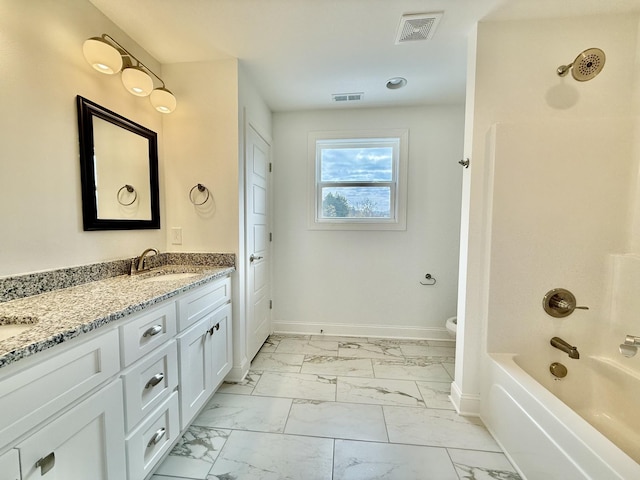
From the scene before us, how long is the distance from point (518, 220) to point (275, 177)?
2.16m

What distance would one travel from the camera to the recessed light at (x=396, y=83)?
212 cm

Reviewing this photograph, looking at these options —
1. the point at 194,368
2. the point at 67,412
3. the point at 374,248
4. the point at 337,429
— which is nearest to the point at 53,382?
the point at 67,412

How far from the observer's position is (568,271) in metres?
1.50

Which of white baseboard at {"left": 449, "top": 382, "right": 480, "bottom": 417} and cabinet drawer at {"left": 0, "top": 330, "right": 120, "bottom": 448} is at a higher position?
cabinet drawer at {"left": 0, "top": 330, "right": 120, "bottom": 448}

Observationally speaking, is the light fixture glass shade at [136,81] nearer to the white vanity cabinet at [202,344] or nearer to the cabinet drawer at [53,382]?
the white vanity cabinet at [202,344]

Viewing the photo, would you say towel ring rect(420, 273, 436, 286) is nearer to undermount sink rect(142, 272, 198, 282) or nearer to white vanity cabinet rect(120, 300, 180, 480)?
undermount sink rect(142, 272, 198, 282)

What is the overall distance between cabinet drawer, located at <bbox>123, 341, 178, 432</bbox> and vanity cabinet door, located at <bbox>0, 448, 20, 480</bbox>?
34 centimetres

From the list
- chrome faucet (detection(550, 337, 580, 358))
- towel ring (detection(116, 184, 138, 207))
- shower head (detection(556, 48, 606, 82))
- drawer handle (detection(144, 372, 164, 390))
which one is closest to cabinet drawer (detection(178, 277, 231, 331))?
drawer handle (detection(144, 372, 164, 390))

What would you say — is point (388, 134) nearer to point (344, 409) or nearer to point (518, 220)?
point (518, 220)

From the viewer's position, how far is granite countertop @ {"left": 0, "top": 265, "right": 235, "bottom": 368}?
0.69m

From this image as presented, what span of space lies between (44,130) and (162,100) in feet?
2.31

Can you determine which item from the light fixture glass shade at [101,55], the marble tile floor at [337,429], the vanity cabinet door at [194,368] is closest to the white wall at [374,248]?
the marble tile floor at [337,429]

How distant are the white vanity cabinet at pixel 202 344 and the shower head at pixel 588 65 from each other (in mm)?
2382

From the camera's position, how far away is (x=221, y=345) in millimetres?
1752
